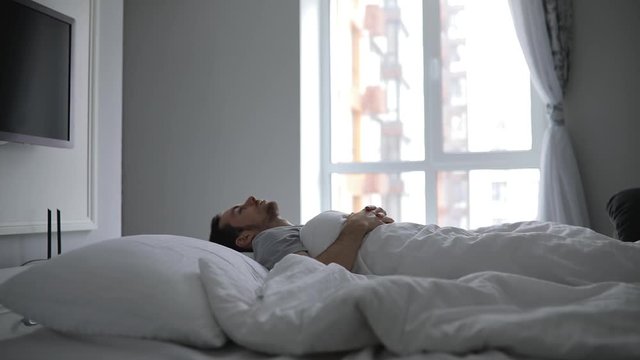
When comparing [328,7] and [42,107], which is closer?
[42,107]

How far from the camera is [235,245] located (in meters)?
2.14

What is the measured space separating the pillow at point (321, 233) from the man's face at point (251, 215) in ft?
1.13

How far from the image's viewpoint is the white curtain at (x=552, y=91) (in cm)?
338

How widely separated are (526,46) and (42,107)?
283 centimetres

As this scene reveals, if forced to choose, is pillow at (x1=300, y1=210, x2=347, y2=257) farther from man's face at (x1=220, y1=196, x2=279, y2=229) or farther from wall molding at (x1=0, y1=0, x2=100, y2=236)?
wall molding at (x1=0, y1=0, x2=100, y2=236)

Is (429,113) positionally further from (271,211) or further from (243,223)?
(243,223)

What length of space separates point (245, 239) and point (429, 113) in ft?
7.34

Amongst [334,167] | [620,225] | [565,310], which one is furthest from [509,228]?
[334,167]

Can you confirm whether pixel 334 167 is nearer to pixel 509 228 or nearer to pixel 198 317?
pixel 509 228

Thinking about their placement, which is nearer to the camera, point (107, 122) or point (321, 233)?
point (321, 233)

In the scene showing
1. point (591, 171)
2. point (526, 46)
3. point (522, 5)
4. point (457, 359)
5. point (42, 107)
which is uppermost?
point (522, 5)

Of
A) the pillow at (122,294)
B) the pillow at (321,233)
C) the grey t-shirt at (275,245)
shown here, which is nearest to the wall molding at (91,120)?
the grey t-shirt at (275,245)

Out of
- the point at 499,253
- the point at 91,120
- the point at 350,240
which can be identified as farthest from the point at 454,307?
the point at 91,120

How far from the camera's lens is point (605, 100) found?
3482mm
